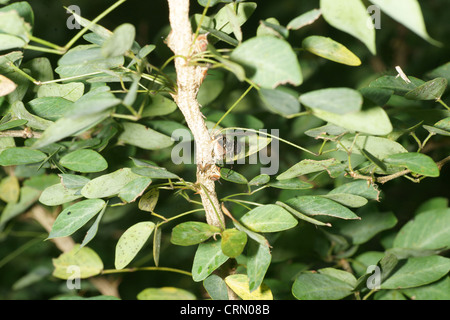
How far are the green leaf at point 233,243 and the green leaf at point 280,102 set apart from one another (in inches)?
6.3

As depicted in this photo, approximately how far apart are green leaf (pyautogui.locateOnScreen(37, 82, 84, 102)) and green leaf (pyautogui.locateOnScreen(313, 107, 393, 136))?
1.12 ft

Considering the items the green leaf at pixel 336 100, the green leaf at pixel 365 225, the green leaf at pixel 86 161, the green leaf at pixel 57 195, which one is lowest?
the green leaf at pixel 365 225

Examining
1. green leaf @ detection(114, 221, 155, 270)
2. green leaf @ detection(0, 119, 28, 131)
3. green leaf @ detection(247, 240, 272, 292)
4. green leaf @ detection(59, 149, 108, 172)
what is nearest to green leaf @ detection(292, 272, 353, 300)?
green leaf @ detection(247, 240, 272, 292)

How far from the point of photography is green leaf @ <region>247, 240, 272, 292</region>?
484mm

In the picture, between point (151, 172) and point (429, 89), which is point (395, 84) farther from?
point (151, 172)

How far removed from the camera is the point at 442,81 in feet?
1.69

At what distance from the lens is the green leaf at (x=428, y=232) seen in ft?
2.28

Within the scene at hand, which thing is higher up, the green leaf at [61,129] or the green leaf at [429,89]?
the green leaf at [61,129]

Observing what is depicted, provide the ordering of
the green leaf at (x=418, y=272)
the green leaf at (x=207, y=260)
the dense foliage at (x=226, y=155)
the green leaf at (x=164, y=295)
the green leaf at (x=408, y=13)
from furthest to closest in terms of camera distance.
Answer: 1. the green leaf at (x=164, y=295)
2. the green leaf at (x=418, y=272)
3. the green leaf at (x=207, y=260)
4. the dense foliage at (x=226, y=155)
5. the green leaf at (x=408, y=13)

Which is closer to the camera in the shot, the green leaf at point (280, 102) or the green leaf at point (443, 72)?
the green leaf at point (280, 102)

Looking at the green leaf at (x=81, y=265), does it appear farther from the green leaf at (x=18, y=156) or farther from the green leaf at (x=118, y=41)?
the green leaf at (x=118, y=41)

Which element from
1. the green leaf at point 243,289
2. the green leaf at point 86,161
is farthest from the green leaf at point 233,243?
the green leaf at point 86,161

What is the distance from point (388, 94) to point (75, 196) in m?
0.44
